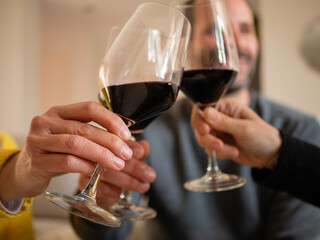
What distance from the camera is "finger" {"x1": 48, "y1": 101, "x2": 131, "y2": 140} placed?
1.39 feet

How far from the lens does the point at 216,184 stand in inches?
23.0

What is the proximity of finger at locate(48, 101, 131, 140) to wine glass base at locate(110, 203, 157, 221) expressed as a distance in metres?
0.16

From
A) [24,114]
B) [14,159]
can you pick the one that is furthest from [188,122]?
[24,114]

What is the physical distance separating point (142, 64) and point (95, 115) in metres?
0.10

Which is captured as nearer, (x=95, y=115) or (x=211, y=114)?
(x=95, y=115)

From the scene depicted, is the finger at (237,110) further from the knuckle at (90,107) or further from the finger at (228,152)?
the knuckle at (90,107)

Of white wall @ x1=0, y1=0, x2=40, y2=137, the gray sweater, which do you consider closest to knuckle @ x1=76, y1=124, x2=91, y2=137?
the gray sweater

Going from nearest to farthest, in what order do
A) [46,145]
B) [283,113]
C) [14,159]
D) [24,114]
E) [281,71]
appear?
[46,145] < [14,159] < [283,113] < [281,71] < [24,114]

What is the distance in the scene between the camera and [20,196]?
0.51 meters

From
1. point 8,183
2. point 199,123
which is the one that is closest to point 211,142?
point 199,123

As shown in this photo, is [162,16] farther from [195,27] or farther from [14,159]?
[14,159]

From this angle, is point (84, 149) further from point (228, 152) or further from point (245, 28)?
point (245, 28)

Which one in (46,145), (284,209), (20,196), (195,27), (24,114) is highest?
(195,27)

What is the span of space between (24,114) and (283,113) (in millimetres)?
3279
